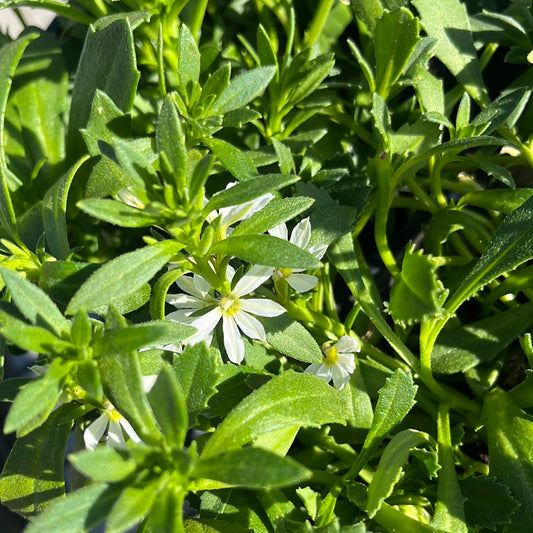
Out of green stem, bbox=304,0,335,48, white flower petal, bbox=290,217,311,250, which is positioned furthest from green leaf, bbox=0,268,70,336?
green stem, bbox=304,0,335,48

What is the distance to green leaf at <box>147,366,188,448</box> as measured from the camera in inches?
17.0

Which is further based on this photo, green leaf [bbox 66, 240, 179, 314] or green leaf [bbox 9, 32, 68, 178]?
green leaf [bbox 9, 32, 68, 178]

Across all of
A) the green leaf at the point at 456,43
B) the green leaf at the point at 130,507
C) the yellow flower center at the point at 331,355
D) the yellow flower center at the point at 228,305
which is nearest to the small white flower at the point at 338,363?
the yellow flower center at the point at 331,355

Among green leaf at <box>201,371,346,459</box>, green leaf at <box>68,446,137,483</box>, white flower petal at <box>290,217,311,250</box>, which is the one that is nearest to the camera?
green leaf at <box>68,446,137,483</box>

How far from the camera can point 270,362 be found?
68cm

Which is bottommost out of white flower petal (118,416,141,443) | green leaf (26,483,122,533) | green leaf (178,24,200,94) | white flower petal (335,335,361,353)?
white flower petal (118,416,141,443)

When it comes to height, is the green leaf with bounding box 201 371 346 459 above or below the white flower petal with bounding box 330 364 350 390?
above

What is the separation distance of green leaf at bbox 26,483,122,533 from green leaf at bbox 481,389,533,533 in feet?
1.27

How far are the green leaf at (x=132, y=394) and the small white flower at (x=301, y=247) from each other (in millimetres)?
181

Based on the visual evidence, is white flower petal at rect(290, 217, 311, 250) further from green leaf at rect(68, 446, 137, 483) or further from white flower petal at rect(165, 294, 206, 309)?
green leaf at rect(68, 446, 137, 483)

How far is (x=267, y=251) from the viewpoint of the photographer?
497 millimetres

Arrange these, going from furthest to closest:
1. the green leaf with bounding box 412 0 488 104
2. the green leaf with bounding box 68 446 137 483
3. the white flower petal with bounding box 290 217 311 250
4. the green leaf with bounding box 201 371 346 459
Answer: the green leaf with bounding box 412 0 488 104 → the white flower petal with bounding box 290 217 311 250 → the green leaf with bounding box 201 371 346 459 → the green leaf with bounding box 68 446 137 483

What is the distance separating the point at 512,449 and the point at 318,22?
524mm

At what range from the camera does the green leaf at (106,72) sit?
651 millimetres
